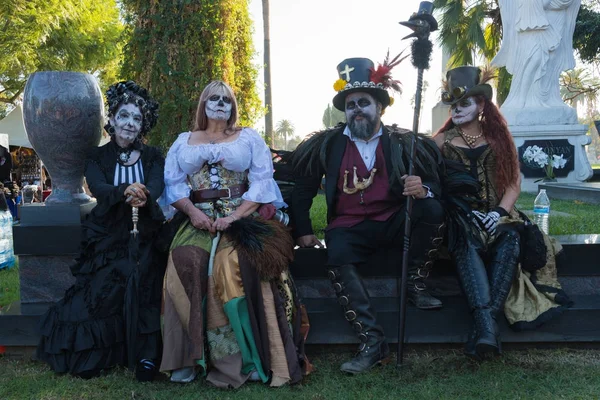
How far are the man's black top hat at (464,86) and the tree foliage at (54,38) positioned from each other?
34.1ft

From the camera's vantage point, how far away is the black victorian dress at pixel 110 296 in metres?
3.14

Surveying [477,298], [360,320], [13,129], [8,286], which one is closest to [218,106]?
[360,320]

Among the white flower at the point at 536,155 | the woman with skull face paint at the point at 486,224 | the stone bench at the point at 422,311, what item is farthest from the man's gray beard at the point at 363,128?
the white flower at the point at 536,155

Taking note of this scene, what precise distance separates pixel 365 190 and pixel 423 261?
23.0 inches

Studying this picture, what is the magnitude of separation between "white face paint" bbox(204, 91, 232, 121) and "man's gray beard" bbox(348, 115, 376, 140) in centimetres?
84

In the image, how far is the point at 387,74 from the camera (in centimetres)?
357

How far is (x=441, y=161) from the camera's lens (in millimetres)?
3525

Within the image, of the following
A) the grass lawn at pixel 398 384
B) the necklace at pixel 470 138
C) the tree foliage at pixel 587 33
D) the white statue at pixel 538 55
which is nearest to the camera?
the grass lawn at pixel 398 384

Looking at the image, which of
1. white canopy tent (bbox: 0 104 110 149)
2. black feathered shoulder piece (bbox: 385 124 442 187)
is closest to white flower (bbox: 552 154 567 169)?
black feathered shoulder piece (bbox: 385 124 442 187)

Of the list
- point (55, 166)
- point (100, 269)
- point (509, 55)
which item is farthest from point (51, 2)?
point (100, 269)

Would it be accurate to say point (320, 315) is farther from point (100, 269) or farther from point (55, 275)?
point (55, 275)

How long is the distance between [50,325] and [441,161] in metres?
2.64

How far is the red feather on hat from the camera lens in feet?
11.7

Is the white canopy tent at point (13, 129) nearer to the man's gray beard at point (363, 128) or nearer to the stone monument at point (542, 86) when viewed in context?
the stone monument at point (542, 86)
